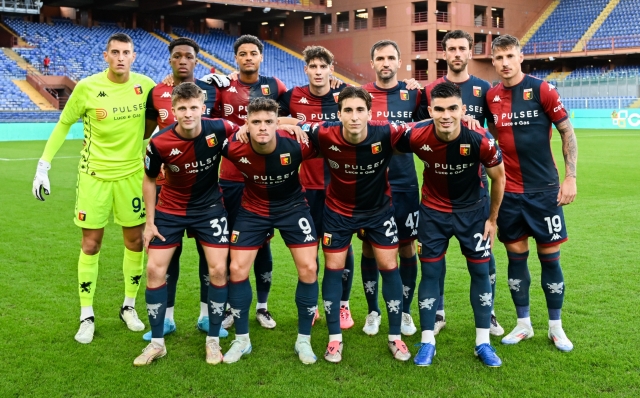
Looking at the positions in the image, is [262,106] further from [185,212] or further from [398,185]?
[398,185]

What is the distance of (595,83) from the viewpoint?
3200cm

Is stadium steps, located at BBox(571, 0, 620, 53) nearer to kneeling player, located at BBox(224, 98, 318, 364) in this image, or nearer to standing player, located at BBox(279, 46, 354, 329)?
standing player, located at BBox(279, 46, 354, 329)

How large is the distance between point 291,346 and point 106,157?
82.7 inches

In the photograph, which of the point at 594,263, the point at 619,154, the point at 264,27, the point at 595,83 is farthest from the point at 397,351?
the point at 264,27

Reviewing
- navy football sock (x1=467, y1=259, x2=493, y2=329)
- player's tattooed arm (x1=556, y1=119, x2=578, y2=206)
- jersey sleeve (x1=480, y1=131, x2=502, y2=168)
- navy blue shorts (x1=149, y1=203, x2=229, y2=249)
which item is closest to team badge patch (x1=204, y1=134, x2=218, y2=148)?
navy blue shorts (x1=149, y1=203, x2=229, y2=249)

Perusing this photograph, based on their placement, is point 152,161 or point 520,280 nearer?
point 152,161

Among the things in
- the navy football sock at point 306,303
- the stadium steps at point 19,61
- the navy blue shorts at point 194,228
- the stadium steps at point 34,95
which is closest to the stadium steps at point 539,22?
the stadium steps at point 34,95

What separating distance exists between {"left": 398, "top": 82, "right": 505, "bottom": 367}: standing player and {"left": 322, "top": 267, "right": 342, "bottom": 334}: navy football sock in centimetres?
60

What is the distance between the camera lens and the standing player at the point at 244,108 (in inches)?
196

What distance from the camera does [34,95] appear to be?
29.6 m

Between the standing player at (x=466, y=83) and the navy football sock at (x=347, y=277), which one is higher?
the standing player at (x=466, y=83)

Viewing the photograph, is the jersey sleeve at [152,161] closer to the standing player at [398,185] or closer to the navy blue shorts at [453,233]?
the standing player at [398,185]

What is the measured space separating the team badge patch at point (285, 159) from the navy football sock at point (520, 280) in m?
1.83

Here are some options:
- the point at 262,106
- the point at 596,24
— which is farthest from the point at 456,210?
the point at 596,24
